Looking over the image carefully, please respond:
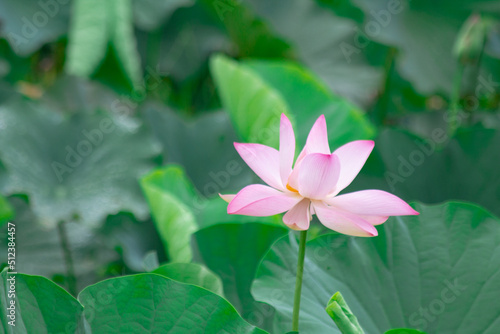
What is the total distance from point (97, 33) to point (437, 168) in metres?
0.78

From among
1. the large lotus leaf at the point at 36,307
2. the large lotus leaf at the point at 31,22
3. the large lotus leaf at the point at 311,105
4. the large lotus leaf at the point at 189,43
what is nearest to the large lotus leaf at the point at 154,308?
the large lotus leaf at the point at 36,307

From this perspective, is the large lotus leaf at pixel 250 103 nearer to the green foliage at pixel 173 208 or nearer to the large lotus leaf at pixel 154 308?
the green foliage at pixel 173 208

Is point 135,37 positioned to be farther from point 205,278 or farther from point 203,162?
point 205,278

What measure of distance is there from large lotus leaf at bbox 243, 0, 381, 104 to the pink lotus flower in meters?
1.09

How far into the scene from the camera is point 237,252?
2.28ft

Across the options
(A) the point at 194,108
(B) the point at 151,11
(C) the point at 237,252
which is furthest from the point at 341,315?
(A) the point at 194,108

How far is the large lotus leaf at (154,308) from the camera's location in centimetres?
47

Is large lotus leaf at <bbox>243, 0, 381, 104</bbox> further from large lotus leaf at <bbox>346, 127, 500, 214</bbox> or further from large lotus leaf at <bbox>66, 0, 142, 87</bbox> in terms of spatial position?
large lotus leaf at <bbox>346, 127, 500, 214</bbox>

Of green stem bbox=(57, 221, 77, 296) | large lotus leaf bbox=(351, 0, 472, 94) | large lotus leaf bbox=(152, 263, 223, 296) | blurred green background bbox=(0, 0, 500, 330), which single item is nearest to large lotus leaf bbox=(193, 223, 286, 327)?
blurred green background bbox=(0, 0, 500, 330)

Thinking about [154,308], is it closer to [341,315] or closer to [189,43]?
[341,315]

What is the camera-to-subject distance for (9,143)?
101 centimetres

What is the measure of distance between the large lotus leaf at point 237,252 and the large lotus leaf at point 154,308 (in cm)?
20

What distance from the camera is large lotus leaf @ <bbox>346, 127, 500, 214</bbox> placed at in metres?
0.86

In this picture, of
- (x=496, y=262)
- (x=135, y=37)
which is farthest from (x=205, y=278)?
(x=135, y=37)
